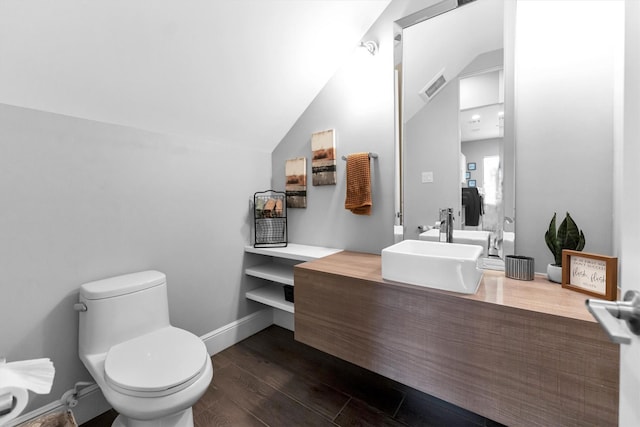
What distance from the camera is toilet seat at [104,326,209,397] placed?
108 centimetres

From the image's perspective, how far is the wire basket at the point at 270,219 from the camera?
2270 mm

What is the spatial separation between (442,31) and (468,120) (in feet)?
1.85

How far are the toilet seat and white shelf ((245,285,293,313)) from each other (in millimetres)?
677

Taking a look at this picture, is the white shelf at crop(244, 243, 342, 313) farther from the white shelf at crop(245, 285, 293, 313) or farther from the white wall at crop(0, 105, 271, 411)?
the white wall at crop(0, 105, 271, 411)

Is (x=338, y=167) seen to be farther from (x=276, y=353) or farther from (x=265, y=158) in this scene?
(x=276, y=353)

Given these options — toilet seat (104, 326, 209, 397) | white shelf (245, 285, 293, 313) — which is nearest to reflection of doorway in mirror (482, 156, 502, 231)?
white shelf (245, 285, 293, 313)

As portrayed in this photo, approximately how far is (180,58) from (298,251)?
54.3 inches

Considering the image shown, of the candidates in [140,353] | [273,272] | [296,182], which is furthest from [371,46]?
[140,353]

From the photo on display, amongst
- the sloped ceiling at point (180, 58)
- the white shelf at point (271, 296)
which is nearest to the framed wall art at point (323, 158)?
the sloped ceiling at point (180, 58)

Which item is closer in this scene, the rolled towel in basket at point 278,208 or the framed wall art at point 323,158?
the framed wall art at point 323,158

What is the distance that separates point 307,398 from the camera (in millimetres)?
1569

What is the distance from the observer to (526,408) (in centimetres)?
93

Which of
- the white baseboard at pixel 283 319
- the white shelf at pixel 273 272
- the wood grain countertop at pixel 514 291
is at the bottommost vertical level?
the white baseboard at pixel 283 319

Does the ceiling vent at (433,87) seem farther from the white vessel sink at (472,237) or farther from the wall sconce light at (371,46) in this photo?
the white vessel sink at (472,237)
